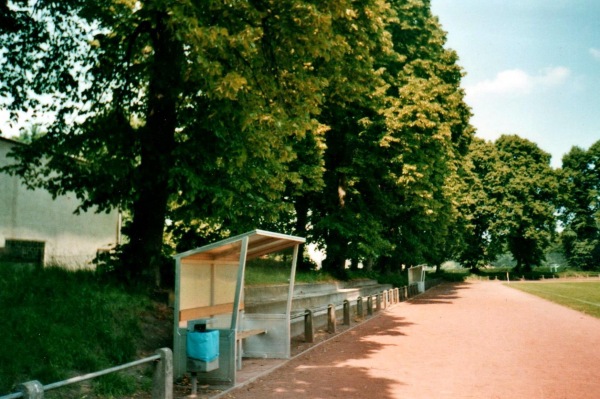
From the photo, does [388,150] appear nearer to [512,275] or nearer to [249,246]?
[249,246]

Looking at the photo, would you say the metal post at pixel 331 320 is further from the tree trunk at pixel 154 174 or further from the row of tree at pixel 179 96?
the tree trunk at pixel 154 174

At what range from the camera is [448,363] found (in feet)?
35.3

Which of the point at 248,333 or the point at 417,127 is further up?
the point at 417,127

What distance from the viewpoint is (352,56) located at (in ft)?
48.9

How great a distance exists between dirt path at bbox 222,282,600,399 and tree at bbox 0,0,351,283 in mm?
3999

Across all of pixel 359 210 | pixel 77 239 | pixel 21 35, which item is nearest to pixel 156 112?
pixel 21 35

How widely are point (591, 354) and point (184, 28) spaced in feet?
35.4

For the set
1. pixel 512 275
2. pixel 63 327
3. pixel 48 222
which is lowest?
pixel 512 275

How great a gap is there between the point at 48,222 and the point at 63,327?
43.2 feet

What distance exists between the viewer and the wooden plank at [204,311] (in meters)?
9.44

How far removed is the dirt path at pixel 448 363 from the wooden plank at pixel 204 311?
5.51 feet

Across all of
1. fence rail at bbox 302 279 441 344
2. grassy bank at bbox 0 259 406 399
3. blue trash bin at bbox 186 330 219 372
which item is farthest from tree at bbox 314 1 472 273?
blue trash bin at bbox 186 330 219 372

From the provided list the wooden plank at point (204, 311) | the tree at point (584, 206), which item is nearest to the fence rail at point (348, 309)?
the wooden plank at point (204, 311)

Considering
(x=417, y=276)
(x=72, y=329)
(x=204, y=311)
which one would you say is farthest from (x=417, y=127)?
(x=72, y=329)
